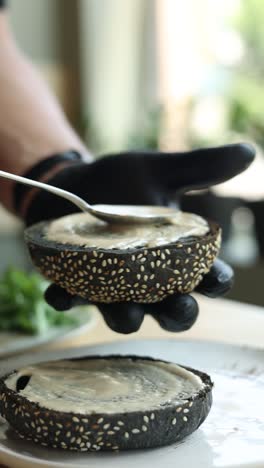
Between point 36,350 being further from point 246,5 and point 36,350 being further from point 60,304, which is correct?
point 246,5

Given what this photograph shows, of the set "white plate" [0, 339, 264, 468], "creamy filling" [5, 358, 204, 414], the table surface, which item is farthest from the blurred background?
"creamy filling" [5, 358, 204, 414]

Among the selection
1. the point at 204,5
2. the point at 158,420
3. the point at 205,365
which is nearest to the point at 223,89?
the point at 204,5

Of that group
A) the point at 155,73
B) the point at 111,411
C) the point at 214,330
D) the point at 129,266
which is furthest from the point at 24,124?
the point at 155,73

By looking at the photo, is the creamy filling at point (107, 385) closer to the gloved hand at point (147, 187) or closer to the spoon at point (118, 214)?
the gloved hand at point (147, 187)

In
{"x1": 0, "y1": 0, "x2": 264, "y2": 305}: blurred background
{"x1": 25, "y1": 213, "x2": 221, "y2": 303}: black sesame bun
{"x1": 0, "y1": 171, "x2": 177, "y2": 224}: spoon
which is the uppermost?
{"x1": 0, "y1": 171, "x2": 177, "y2": 224}: spoon

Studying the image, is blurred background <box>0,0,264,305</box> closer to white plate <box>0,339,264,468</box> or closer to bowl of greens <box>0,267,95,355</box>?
bowl of greens <box>0,267,95,355</box>

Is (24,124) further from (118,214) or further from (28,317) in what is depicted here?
(118,214)

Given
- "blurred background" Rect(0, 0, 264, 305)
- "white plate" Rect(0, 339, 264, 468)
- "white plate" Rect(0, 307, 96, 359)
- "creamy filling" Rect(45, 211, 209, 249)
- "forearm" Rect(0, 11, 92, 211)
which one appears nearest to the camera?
"white plate" Rect(0, 339, 264, 468)

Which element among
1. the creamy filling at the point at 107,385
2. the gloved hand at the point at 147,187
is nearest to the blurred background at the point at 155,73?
the gloved hand at the point at 147,187
